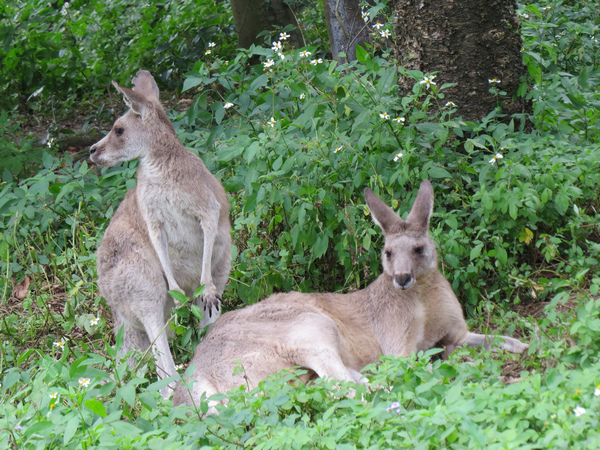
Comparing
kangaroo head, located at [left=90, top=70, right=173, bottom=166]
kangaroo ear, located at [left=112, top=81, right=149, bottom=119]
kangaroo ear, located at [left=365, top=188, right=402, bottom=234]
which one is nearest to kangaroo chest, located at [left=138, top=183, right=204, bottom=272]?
kangaroo head, located at [left=90, top=70, right=173, bottom=166]

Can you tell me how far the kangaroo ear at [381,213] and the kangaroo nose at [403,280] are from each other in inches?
16.8

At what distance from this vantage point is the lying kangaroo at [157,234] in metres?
5.35

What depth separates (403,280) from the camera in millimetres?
4977

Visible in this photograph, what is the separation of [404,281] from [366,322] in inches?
19.2

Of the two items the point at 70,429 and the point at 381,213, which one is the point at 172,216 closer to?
the point at 381,213

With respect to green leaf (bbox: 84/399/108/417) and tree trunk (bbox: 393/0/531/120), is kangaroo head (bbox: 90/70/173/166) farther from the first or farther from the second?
green leaf (bbox: 84/399/108/417)

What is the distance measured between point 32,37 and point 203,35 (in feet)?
8.07

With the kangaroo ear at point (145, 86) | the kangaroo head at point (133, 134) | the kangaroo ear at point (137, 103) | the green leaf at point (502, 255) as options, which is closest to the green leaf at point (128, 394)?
the kangaroo head at point (133, 134)

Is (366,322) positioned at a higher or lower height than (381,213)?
lower

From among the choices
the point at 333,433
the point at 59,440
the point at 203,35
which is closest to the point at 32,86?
the point at 203,35

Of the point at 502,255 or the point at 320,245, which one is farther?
the point at 320,245

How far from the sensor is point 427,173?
219 inches

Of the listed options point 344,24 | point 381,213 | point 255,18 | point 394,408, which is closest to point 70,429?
point 394,408

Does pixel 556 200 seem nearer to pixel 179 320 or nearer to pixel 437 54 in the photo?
pixel 437 54
